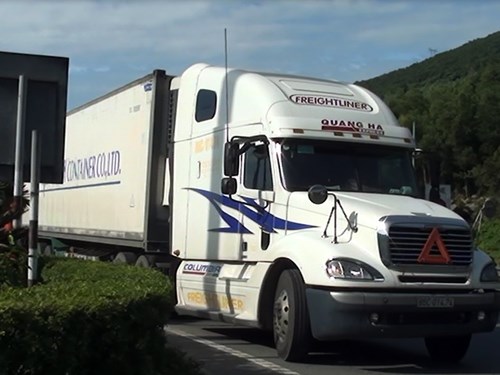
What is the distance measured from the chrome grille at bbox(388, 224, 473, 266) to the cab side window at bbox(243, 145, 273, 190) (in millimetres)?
1889

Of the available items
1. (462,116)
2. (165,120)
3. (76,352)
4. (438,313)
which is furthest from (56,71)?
(462,116)

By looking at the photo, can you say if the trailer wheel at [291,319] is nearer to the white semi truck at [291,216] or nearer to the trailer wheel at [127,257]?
the white semi truck at [291,216]

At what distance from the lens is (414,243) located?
31.2ft

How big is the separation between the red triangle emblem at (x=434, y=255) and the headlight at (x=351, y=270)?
558 mm

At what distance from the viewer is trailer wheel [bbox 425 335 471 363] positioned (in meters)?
10.4

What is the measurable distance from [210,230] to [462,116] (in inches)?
1977

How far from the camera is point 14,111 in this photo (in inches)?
317

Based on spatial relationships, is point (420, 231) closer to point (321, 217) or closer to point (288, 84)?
point (321, 217)

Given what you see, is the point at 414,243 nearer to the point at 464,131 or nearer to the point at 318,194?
the point at 318,194

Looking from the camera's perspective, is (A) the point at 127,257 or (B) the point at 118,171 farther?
(B) the point at 118,171

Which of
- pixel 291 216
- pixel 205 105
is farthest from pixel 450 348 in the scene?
pixel 205 105

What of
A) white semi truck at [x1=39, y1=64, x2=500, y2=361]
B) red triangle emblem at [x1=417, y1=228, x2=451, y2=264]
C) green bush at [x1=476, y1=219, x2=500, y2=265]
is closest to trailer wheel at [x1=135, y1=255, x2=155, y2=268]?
white semi truck at [x1=39, y1=64, x2=500, y2=361]

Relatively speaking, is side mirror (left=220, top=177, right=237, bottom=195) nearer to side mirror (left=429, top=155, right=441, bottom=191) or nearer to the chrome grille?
the chrome grille

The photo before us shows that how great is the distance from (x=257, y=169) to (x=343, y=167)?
104cm
